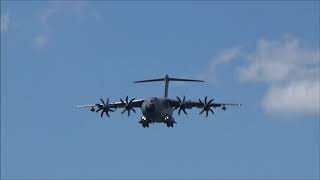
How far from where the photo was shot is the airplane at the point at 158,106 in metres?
139

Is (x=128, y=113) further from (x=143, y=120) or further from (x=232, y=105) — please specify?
(x=232, y=105)

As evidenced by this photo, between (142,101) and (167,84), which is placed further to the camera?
(167,84)

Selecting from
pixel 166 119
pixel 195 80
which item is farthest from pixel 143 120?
pixel 195 80

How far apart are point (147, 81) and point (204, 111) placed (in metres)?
12.9

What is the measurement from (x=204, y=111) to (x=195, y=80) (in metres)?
7.49

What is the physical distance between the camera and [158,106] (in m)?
140

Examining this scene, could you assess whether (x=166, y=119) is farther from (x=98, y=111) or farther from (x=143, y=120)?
(x=98, y=111)

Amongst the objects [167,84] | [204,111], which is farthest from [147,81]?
[204,111]

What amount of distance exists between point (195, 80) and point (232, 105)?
7.77 metres

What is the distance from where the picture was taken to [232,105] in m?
146

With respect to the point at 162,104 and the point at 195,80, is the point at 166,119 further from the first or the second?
the point at 195,80

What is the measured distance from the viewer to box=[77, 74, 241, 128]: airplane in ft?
457

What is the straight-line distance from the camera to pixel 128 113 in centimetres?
14575

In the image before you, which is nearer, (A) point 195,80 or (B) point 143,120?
(B) point 143,120
